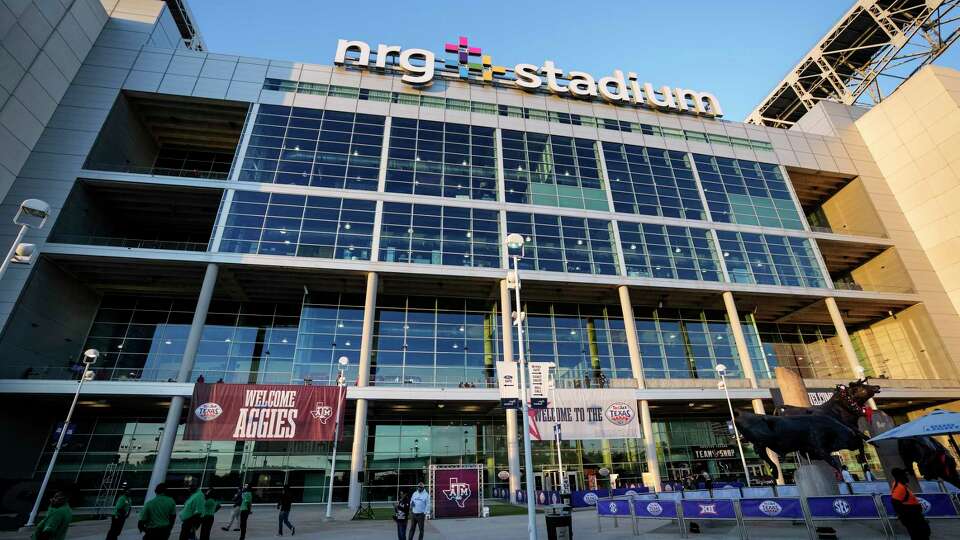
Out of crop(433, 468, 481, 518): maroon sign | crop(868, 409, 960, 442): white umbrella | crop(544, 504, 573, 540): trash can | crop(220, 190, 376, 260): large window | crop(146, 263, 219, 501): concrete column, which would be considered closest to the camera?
crop(544, 504, 573, 540): trash can

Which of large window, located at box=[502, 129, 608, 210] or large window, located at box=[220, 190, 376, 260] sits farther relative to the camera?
large window, located at box=[502, 129, 608, 210]

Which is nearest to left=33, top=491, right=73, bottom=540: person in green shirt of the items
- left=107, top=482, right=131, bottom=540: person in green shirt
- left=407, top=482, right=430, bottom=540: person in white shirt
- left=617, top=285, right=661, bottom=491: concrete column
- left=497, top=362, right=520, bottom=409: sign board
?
left=107, top=482, right=131, bottom=540: person in green shirt

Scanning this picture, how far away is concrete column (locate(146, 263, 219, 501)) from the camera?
24.6m

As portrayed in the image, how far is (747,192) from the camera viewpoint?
42.6 m

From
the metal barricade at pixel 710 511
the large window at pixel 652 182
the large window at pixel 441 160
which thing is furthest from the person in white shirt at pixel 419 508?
the large window at pixel 652 182

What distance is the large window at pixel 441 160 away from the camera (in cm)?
3612

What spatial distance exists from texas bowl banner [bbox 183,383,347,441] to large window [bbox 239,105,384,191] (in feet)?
52.0

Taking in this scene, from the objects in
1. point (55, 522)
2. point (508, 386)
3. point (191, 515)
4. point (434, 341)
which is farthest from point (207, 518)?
point (434, 341)

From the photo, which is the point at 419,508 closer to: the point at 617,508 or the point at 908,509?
the point at 617,508

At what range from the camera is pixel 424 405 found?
1293 inches

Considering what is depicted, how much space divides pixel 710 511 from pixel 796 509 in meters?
2.21

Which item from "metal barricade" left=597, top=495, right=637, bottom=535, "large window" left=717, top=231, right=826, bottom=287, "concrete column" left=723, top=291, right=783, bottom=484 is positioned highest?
"large window" left=717, top=231, right=826, bottom=287

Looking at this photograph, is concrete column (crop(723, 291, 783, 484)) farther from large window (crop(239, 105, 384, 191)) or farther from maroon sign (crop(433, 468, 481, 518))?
large window (crop(239, 105, 384, 191))

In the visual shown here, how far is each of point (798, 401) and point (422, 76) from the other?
1457 inches
